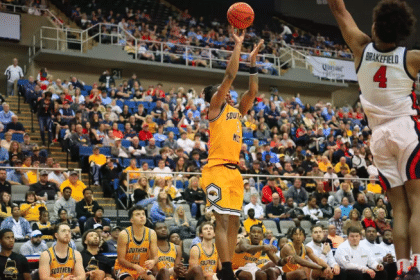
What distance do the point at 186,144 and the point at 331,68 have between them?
1297 cm

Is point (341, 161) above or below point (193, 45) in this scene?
below

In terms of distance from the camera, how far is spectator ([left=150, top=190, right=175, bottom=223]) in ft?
37.2

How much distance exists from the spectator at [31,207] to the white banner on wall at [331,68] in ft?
58.0

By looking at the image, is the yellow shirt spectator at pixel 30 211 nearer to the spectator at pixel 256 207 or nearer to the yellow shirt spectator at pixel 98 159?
the yellow shirt spectator at pixel 98 159

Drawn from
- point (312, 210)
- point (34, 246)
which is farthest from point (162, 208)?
point (312, 210)

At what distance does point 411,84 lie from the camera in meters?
3.99

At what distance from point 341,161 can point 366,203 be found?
8.97 feet

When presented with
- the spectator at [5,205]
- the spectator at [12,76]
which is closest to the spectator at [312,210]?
the spectator at [5,205]

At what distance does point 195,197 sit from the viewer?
1259 cm

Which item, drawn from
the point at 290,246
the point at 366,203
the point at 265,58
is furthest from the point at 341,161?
the point at 265,58

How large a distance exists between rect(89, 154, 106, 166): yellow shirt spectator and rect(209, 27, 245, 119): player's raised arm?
7887 mm

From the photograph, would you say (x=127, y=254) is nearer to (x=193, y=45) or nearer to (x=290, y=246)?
(x=290, y=246)

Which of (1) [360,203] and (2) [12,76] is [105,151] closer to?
(1) [360,203]

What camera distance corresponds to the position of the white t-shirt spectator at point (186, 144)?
15.7 m
